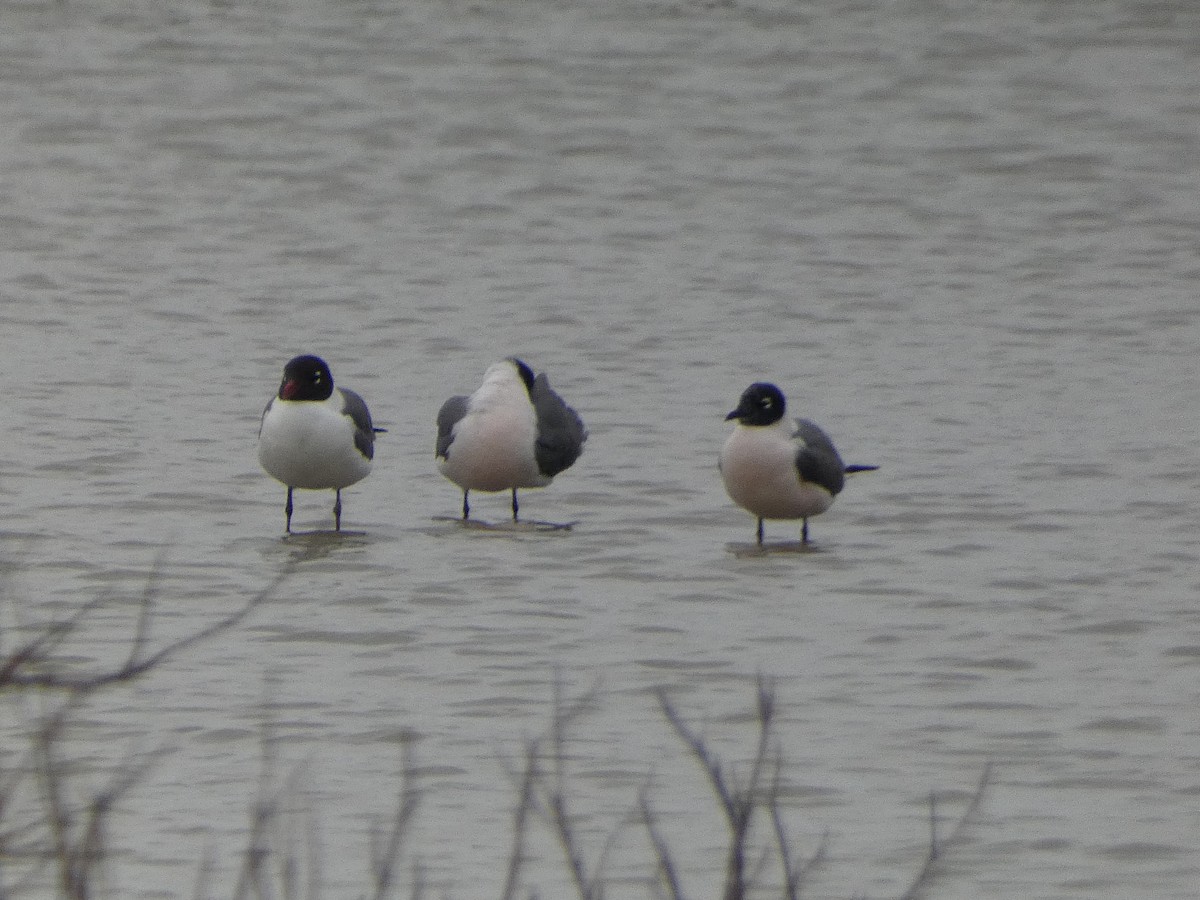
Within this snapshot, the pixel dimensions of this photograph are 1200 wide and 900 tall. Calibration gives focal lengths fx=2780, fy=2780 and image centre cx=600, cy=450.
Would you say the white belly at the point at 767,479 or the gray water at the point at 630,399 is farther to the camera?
the white belly at the point at 767,479

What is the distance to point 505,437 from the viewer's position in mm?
12508

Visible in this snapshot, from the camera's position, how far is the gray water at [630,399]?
8.23m

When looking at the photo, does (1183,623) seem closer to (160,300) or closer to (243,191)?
(160,300)

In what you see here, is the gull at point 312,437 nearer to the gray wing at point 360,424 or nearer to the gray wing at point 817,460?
the gray wing at point 360,424

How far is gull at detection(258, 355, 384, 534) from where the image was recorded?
1215 centimetres

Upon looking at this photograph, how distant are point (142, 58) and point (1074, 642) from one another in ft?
69.4

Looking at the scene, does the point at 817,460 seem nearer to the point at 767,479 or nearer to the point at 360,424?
the point at 767,479

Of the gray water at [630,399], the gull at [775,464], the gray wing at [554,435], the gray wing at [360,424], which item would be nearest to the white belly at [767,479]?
the gull at [775,464]

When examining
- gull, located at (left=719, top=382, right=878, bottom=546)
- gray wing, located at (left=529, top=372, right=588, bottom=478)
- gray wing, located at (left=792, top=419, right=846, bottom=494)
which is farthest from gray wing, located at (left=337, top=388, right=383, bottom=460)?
gray wing, located at (left=792, top=419, right=846, bottom=494)

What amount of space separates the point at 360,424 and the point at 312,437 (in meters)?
0.40

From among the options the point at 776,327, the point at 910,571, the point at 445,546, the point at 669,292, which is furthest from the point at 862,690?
the point at 669,292

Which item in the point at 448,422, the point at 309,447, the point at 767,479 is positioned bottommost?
the point at 767,479

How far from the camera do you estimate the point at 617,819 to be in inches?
309

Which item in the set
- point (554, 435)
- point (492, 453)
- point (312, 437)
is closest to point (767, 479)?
point (554, 435)
